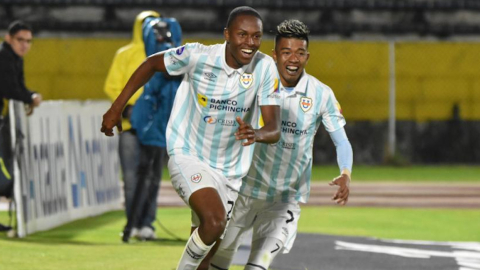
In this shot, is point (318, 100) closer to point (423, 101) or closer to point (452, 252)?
point (452, 252)

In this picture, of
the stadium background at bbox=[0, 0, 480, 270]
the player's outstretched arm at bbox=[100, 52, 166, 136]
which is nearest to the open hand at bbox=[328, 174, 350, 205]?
the player's outstretched arm at bbox=[100, 52, 166, 136]

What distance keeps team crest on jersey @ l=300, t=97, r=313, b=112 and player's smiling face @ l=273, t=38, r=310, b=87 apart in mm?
145

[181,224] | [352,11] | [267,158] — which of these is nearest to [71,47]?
[352,11]

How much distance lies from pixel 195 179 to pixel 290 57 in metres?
1.14

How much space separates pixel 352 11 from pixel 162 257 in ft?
52.0

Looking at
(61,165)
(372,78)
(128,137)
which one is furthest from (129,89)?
(372,78)

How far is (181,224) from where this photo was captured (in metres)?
13.9

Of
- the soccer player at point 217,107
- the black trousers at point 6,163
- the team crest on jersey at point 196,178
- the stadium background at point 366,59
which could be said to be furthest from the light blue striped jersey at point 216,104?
the stadium background at point 366,59

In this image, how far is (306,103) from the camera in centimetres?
843

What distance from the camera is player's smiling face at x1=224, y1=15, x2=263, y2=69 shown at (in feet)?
25.8

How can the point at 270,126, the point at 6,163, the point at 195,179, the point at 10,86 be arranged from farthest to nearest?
1. the point at 10,86
2. the point at 6,163
3. the point at 270,126
4. the point at 195,179

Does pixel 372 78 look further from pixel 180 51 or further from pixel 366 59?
pixel 180 51

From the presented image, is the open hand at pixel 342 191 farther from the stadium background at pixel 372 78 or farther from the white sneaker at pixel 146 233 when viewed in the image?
the stadium background at pixel 372 78

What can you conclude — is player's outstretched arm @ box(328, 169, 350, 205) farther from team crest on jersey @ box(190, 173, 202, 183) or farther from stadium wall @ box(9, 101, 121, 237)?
stadium wall @ box(9, 101, 121, 237)
